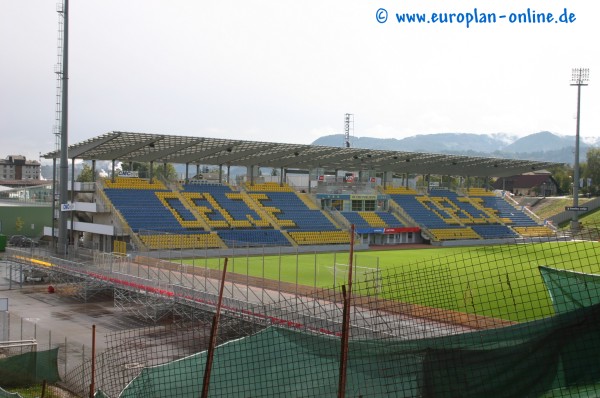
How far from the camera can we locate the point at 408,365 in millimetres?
6922

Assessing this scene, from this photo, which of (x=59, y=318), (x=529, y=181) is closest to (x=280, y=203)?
(x=59, y=318)

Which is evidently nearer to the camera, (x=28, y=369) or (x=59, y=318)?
(x=28, y=369)

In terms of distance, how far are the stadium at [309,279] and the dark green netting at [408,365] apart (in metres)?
0.02

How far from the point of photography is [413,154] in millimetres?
48906

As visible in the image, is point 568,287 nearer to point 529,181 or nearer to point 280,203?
point 280,203

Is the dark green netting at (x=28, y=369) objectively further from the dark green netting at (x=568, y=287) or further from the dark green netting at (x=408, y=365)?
the dark green netting at (x=568, y=287)

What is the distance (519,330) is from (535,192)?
303 feet

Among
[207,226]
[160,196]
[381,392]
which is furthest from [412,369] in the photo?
[160,196]

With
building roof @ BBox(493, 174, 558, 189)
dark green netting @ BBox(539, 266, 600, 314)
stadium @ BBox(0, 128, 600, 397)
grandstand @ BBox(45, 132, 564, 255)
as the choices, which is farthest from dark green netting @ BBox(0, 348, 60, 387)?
building roof @ BBox(493, 174, 558, 189)

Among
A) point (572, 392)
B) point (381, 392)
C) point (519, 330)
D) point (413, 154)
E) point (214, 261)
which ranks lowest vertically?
point (214, 261)

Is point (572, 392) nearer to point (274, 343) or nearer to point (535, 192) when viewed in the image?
point (274, 343)

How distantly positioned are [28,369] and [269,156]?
32433mm

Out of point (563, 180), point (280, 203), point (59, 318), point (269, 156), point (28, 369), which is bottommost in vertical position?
point (59, 318)

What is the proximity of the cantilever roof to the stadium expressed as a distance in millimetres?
220
